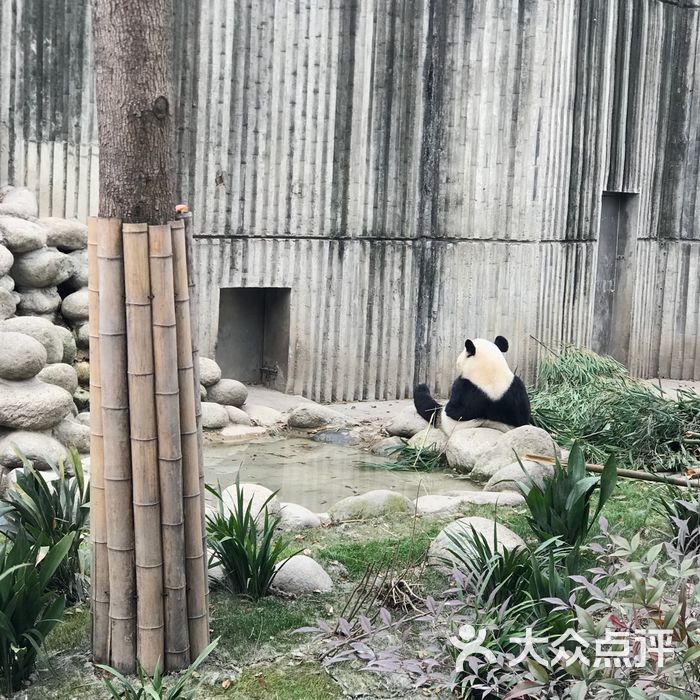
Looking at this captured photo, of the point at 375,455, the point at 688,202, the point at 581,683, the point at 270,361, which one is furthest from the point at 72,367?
the point at 688,202

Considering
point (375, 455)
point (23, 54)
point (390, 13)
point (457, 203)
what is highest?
point (390, 13)

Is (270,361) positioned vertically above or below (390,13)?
below

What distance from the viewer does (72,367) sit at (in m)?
7.60

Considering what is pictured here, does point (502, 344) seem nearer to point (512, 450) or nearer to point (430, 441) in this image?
point (430, 441)

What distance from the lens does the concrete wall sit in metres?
8.81

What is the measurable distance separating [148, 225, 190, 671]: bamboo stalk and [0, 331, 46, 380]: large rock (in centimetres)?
327

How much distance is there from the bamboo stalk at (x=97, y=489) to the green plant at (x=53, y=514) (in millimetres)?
615

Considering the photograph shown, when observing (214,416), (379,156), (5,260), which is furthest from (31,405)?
(379,156)

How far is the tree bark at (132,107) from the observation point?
364 cm

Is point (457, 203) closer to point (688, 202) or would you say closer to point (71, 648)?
point (688, 202)

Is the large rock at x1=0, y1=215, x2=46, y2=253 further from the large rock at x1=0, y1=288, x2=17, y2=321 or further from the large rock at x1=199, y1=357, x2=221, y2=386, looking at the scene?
the large rock at x1=199, y1=357, x2=221, y2=386

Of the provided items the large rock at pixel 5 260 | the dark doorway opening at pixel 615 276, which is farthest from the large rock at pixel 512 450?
the dark doorway opening at pixel 615 276

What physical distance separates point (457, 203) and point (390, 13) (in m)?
1.85

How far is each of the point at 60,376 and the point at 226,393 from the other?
1.93m
